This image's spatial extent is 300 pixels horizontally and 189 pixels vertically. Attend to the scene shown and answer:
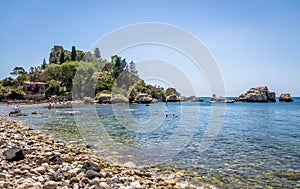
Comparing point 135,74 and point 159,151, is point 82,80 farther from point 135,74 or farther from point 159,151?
point 159,151

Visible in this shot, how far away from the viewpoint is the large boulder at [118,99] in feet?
303

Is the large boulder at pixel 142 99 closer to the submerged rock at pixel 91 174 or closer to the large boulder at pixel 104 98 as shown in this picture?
the large boulder at pixel 104 98

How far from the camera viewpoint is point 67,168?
8.92 metres

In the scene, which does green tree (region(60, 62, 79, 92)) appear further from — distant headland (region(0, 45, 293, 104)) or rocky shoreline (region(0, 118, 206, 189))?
rocky shoreline (region(0, 118, 206, 189))

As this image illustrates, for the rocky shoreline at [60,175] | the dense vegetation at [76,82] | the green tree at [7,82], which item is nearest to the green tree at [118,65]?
the dense vegetation at [76,82]

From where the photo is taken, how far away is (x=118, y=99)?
3748 inches

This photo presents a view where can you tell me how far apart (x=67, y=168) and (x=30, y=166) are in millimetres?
1344

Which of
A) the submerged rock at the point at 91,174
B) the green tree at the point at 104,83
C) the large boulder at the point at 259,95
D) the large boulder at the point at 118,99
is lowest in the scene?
the submerged rock at the point at 91,174

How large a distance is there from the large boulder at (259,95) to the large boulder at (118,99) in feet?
203

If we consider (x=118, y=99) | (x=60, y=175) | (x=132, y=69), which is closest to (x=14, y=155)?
(x=60, y=175)

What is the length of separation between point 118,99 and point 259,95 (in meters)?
68.3

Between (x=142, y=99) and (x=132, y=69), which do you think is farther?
(x=132, y=69)

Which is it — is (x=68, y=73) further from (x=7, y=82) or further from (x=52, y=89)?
(x=7, y=82)

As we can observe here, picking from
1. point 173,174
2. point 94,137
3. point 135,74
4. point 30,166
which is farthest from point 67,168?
point 135,74
